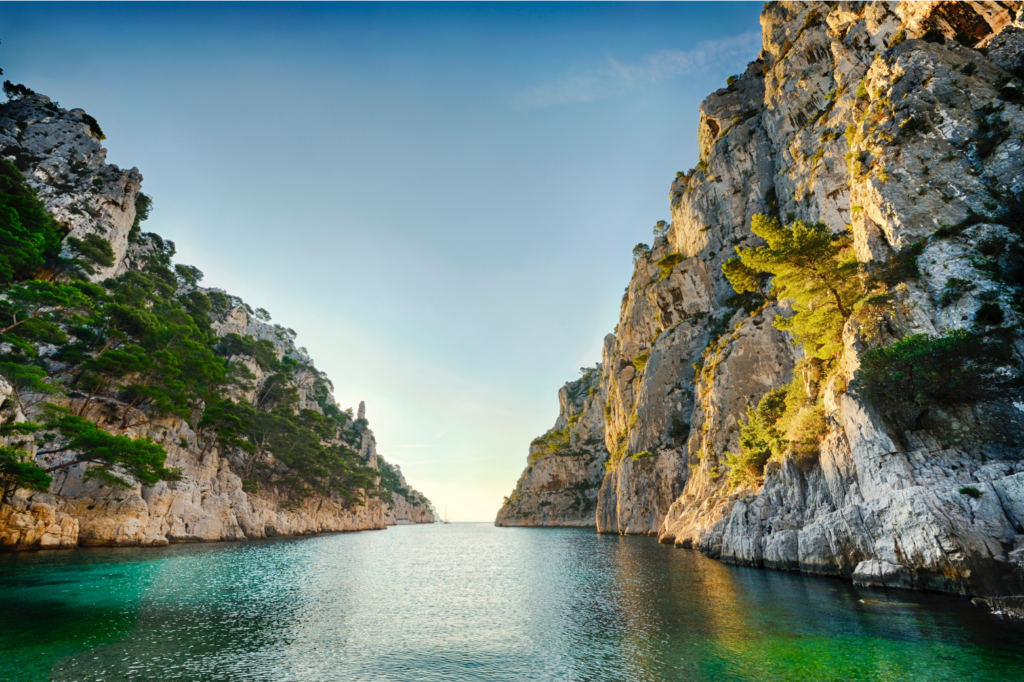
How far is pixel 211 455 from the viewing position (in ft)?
174

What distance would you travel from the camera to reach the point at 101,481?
118ft

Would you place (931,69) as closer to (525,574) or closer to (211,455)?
(525,574)

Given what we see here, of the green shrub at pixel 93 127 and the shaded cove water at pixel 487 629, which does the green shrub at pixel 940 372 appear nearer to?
the shaded cove water at pixel 487 629

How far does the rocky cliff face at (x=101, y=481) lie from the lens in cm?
3159

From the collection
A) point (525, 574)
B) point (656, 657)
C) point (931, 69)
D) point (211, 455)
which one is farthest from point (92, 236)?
point (931, 69)

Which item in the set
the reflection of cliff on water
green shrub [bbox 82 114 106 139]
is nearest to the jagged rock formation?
the reflection of cliff on water

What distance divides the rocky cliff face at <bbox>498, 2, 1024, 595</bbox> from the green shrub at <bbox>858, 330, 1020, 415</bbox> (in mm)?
593

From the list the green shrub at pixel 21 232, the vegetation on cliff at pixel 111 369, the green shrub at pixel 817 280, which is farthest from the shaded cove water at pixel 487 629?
the green shrub at pixel 21 232

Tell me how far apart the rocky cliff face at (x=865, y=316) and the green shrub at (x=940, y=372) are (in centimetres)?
59

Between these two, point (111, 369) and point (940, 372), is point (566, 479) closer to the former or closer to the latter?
point (111, 369)

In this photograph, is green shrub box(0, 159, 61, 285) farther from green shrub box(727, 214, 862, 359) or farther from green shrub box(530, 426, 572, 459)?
green shrub box(530, 426, 572, 459)

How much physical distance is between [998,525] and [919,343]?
25.1ft

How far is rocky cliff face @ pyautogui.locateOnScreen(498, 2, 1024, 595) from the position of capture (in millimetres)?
15938

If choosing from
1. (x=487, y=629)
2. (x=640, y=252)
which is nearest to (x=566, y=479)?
(x=640, y=252)
